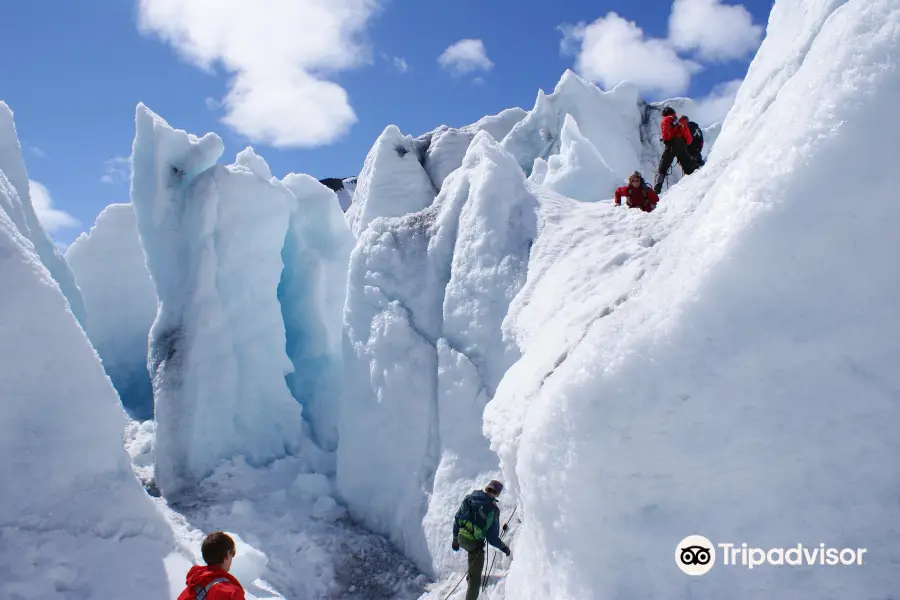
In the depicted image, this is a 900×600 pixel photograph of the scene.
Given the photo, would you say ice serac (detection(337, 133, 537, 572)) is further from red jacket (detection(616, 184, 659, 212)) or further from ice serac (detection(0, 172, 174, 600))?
ice serac (detection(0, 172, 174, 600))

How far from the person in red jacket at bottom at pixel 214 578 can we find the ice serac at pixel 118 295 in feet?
40.4

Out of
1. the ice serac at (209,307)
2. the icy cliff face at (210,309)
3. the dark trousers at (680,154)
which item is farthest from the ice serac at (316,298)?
the dark trousers at (680,154)

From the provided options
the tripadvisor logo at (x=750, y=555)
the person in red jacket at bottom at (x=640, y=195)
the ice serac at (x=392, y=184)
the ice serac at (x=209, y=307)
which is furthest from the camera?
the ice serac at (x=392, y=184)

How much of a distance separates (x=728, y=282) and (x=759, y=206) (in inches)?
13.0

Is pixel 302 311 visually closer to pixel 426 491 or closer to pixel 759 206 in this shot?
pixel 426 491

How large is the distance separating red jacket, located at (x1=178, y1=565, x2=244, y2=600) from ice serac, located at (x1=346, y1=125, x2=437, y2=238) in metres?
17.0

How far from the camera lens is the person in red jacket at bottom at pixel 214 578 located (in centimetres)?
227

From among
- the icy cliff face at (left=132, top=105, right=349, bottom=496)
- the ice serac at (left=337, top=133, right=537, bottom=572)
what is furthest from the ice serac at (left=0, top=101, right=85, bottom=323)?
the ice serac at (left=337, top=133, right=537, bottom=572)

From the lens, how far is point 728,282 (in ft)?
7.96

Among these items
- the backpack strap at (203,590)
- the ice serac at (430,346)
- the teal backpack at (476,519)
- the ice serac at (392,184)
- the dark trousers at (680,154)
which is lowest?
the backpack strap at (203,590)

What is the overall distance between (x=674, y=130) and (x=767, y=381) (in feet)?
13.5

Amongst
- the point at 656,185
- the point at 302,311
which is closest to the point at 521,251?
the point at 656,185

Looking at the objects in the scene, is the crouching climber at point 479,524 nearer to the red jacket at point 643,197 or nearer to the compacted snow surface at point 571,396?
the compacted snow surface at point 571,396

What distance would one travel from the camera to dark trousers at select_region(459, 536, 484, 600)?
15.1 ft
